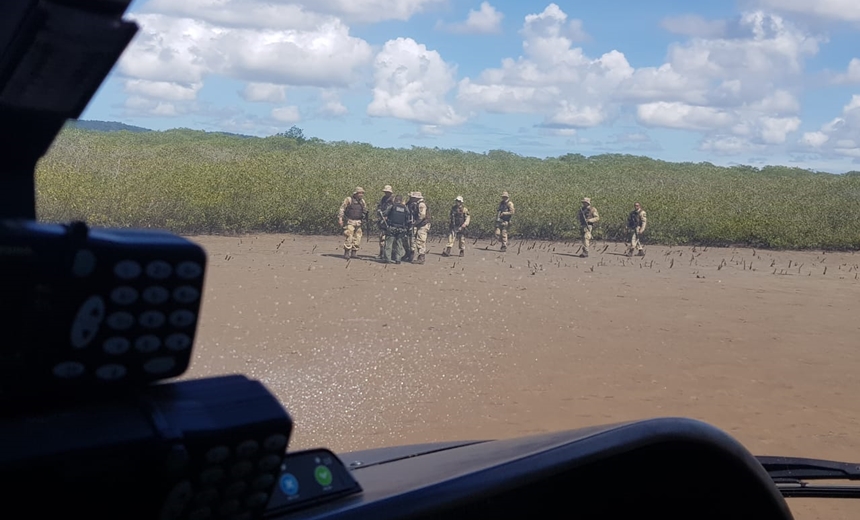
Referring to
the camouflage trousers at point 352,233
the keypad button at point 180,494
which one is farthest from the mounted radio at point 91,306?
the camouflage trousers at point 352,233

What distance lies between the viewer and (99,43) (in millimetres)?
1012

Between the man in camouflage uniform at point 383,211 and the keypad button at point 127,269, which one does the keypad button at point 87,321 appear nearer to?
the keypad button at point 127,269

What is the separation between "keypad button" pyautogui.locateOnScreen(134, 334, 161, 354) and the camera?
1.00 m

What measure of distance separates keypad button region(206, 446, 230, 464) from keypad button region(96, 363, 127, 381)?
0.13 m

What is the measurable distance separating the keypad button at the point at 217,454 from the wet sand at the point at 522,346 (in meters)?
5.86

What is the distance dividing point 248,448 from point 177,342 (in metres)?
0.16

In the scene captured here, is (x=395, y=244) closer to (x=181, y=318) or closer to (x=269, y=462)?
(x=269, y=462)

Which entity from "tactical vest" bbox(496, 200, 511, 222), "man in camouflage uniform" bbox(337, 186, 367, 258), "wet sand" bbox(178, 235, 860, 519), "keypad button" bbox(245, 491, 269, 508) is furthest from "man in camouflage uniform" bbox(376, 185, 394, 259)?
"keypad button" bbox(245, 491, 269, 508)

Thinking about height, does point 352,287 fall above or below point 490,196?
below

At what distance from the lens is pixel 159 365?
3.35 feet

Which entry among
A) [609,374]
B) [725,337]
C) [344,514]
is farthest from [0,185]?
[725,337]

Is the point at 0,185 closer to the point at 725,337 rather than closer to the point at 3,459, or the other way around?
the point at 3,459

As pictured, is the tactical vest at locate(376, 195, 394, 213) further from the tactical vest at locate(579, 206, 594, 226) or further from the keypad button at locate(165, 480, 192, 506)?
the keypad button at locate(165, 480, 192, 506)

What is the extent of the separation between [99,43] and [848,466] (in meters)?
2.49
